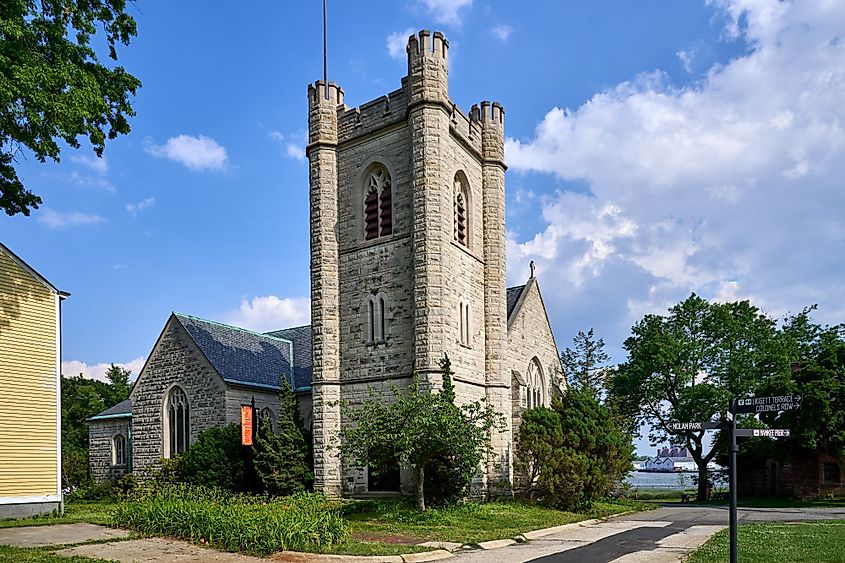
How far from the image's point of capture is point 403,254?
996 inches

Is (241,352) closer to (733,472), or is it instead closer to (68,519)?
(68,519)

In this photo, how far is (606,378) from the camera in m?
35.6

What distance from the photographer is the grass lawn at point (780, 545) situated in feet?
43.6

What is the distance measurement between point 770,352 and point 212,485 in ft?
91.0

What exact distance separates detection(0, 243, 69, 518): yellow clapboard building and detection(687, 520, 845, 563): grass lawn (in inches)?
769

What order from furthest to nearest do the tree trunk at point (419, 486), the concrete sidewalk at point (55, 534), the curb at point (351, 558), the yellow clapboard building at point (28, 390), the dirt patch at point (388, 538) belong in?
1. the yellow clapboard building at point (28, 390)
2. the tree trunk at point (419, 486)
3. the dirt patch at point (388, 538)
4. the concrete sidewalk at point (55, 534)
5. the curb at point (351, 558)

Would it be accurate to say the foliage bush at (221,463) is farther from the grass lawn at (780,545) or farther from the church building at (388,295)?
the grass lawn at (780,545)

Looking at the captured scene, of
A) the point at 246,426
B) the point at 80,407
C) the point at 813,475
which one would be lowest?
the point at 813,475

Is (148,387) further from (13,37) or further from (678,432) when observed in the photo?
(678,432)

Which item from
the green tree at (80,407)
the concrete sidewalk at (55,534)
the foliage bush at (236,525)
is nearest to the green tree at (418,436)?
the foliage bush at (236,525)

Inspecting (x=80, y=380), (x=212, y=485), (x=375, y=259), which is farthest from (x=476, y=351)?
(x=80, y=380)

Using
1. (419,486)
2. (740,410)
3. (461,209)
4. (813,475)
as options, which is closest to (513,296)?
(461,209)

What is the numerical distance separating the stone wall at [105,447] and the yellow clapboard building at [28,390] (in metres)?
10.8

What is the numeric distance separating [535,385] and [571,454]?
7009 mm
